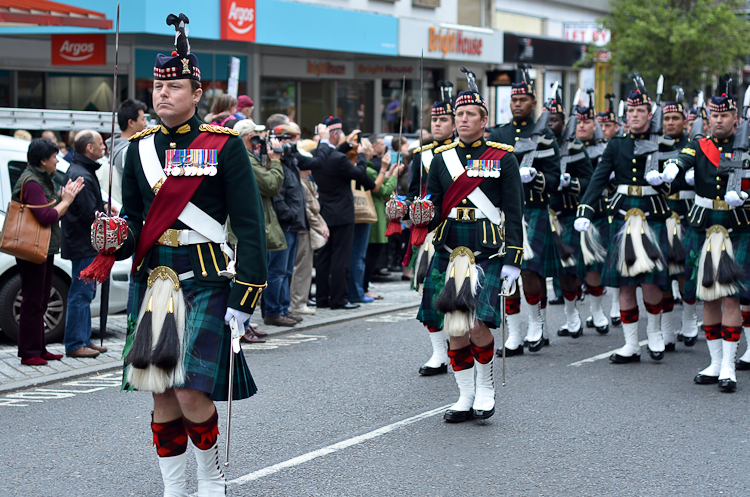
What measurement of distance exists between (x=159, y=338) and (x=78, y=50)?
13.9m

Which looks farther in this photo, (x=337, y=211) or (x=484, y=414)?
(x=337, y=211)

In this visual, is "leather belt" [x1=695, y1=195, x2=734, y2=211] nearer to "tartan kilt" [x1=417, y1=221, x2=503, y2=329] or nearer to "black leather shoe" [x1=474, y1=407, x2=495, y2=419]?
"tartan kilt" [x1=417, y1=221, x2=503, y2=329]

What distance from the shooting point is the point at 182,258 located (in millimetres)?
4504

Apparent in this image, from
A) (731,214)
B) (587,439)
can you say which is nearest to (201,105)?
(731,214)

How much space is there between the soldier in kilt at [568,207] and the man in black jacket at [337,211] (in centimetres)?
232

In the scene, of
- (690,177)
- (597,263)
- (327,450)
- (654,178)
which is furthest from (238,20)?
(327,450)

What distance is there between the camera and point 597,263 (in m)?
9.74

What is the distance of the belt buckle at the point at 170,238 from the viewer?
14.7ft

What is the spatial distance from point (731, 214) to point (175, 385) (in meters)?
4.87

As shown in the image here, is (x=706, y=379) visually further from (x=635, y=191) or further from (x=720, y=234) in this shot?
(x=635, y=191)

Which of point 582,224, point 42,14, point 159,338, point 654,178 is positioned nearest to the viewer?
point 159,338

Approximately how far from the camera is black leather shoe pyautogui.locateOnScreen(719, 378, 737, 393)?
7.38 meters

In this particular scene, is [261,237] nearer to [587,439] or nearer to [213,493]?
[213,493]

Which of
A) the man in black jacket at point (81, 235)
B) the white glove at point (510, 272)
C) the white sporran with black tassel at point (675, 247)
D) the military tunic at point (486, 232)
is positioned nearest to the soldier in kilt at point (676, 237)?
the white sporran with black tassel at point (675, 247)
